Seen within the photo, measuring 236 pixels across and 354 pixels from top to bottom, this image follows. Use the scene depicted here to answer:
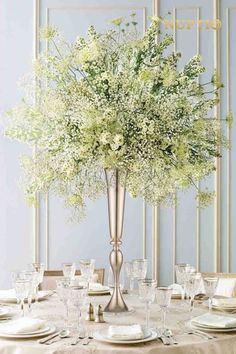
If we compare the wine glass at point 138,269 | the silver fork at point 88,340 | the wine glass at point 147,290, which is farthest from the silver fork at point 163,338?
the wine glass at point 138,269

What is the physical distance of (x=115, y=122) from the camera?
2902 millimetres

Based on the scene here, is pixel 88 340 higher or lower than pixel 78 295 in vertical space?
lower

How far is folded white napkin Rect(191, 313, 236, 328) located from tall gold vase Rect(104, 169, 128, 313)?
420mm

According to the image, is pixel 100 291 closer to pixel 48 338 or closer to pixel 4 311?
pixel 4 311

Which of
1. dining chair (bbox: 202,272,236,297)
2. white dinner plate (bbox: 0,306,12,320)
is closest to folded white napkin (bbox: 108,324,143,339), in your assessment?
white dinner plate (bbox: 0,306,12,320)

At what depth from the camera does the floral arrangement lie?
2.91 m

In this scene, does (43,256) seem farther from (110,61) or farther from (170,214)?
(110,61)

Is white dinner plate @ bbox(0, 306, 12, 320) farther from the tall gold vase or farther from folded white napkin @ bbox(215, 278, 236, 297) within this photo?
folded white napkin @ bbox(215, 278, 236, 297)

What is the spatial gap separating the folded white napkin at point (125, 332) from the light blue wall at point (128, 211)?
261 cm

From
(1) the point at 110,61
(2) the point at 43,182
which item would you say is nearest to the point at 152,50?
(1) the point at 110,61

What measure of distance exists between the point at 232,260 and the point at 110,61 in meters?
2.63

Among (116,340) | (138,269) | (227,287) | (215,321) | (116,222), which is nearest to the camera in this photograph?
(116,340)

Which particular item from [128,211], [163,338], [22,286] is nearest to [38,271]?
[22,286]

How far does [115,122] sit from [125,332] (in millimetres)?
880
